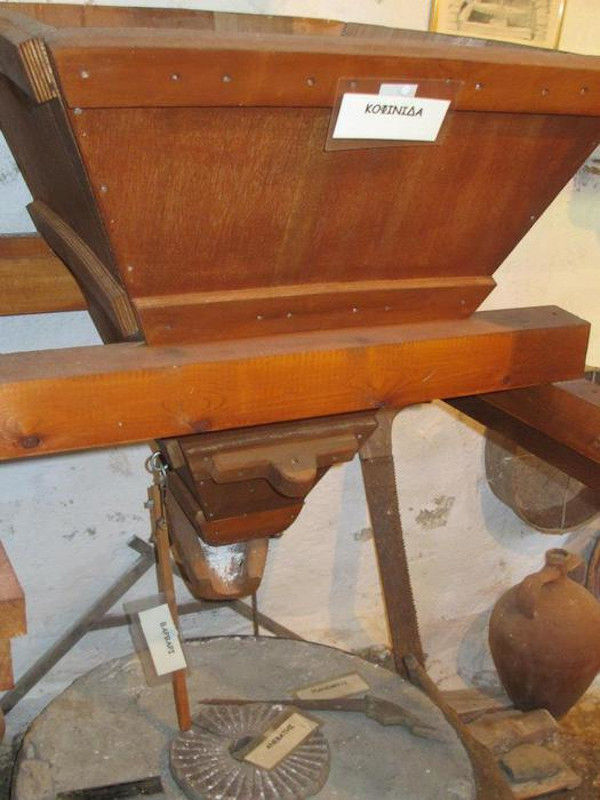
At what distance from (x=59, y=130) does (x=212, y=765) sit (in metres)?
1.22

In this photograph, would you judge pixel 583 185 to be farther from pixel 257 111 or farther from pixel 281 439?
pixel 257 111

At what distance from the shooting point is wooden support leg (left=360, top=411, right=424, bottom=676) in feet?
7.22

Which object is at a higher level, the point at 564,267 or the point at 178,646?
the point at 564,267

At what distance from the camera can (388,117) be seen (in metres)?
0.94

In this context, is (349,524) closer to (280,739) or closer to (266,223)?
(280,739)

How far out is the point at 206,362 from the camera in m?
1.03

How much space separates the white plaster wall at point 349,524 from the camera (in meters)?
2.16

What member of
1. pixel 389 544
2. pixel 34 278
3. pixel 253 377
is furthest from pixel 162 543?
pixel 389 544

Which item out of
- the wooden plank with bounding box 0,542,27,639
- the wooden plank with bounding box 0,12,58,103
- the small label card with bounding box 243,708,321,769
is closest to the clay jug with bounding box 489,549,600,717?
the small label card with bounding box 243,708,321,769

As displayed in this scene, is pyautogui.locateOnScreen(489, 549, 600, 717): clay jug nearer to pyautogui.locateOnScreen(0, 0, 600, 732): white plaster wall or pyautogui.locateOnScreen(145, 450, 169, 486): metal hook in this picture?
pyautogui.locateOnScreen(0, 0, 600, 732): white plaster wall

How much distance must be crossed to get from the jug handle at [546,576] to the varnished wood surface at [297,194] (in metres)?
1.63

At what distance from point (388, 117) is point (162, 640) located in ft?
3.01

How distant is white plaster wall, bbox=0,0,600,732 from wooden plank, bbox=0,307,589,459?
3.36 feet

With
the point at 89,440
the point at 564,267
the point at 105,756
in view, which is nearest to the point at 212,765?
the point at 105,756
